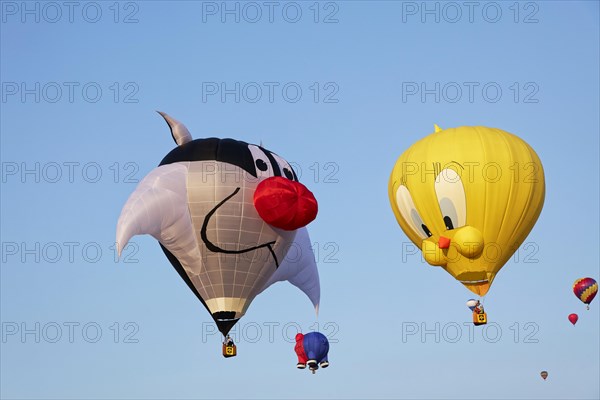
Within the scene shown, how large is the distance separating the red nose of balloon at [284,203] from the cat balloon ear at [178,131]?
1999 mm

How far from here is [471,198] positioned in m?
24.7

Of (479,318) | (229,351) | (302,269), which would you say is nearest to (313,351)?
(302,269)

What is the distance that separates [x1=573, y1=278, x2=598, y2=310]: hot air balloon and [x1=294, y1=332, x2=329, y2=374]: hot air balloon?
640cm

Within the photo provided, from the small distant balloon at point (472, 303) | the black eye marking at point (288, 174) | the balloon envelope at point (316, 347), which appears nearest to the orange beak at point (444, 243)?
the small distant balloon at point (472, 303)

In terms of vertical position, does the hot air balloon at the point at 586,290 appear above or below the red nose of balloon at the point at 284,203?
below

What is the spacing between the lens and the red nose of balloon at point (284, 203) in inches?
958

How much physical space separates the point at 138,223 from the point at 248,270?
2832 mm

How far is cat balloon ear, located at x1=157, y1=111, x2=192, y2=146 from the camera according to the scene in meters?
25.8

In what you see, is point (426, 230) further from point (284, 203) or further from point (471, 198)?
point (284, 203)

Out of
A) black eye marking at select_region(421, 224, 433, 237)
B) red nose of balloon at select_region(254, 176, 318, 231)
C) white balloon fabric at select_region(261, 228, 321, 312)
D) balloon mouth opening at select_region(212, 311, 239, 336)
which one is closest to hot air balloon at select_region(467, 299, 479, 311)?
black eye marking at select_region(421, 224, 433, 237)

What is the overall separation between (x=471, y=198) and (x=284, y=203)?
346cm

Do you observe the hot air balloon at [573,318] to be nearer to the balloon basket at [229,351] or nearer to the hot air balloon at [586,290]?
the hot air balloon at [586,290]

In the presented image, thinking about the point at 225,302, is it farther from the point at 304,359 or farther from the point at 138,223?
the point at 304,359

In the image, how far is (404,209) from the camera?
2572 centimetres
